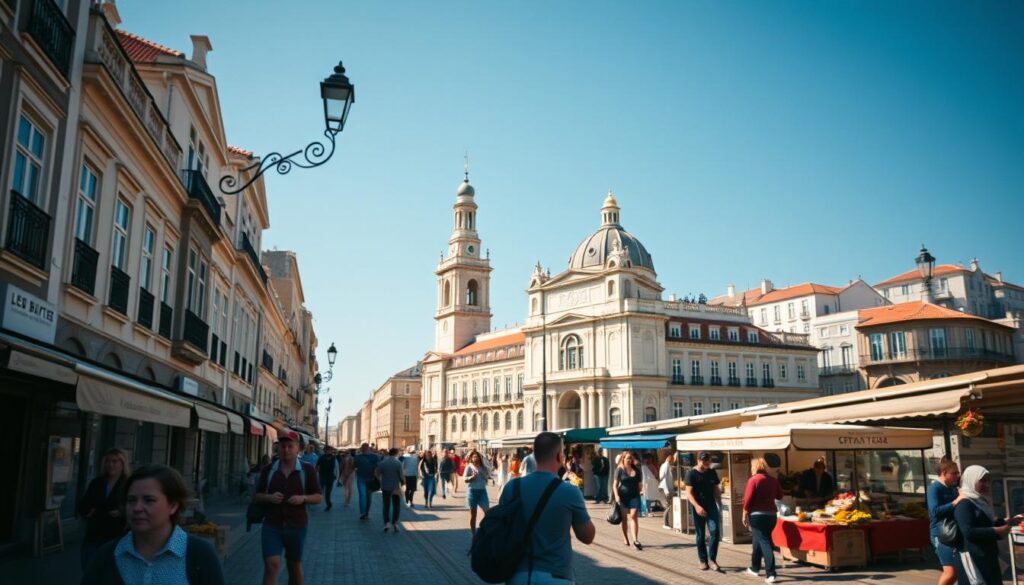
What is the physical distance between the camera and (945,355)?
64.1 metres

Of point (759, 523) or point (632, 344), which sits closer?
point (759, 523)

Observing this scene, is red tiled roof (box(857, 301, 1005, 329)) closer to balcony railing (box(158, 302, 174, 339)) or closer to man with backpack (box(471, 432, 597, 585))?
balcony railing (box(158, 302, 174, 339))

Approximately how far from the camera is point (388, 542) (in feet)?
50.8

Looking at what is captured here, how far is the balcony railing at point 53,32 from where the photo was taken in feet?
36.7

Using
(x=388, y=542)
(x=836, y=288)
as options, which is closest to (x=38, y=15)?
(x=388, y=542)

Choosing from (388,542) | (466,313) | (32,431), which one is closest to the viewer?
(32,431)

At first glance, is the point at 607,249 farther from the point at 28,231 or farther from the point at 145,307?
the point at 28,231

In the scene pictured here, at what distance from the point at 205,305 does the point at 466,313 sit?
84.8m

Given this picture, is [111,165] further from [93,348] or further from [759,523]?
[759,523]

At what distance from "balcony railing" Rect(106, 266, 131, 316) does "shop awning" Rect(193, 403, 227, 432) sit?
8.42 ft

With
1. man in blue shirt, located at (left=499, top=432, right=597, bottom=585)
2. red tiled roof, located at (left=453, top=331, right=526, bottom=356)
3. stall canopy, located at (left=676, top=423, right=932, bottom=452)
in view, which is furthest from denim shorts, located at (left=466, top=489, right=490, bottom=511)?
red tiled roof, located at (left=453, top=331, right=526, bottom=356)

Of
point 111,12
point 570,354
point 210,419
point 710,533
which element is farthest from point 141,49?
point 570,354

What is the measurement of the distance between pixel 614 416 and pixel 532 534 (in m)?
68.2

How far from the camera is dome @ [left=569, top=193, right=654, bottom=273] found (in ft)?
257
